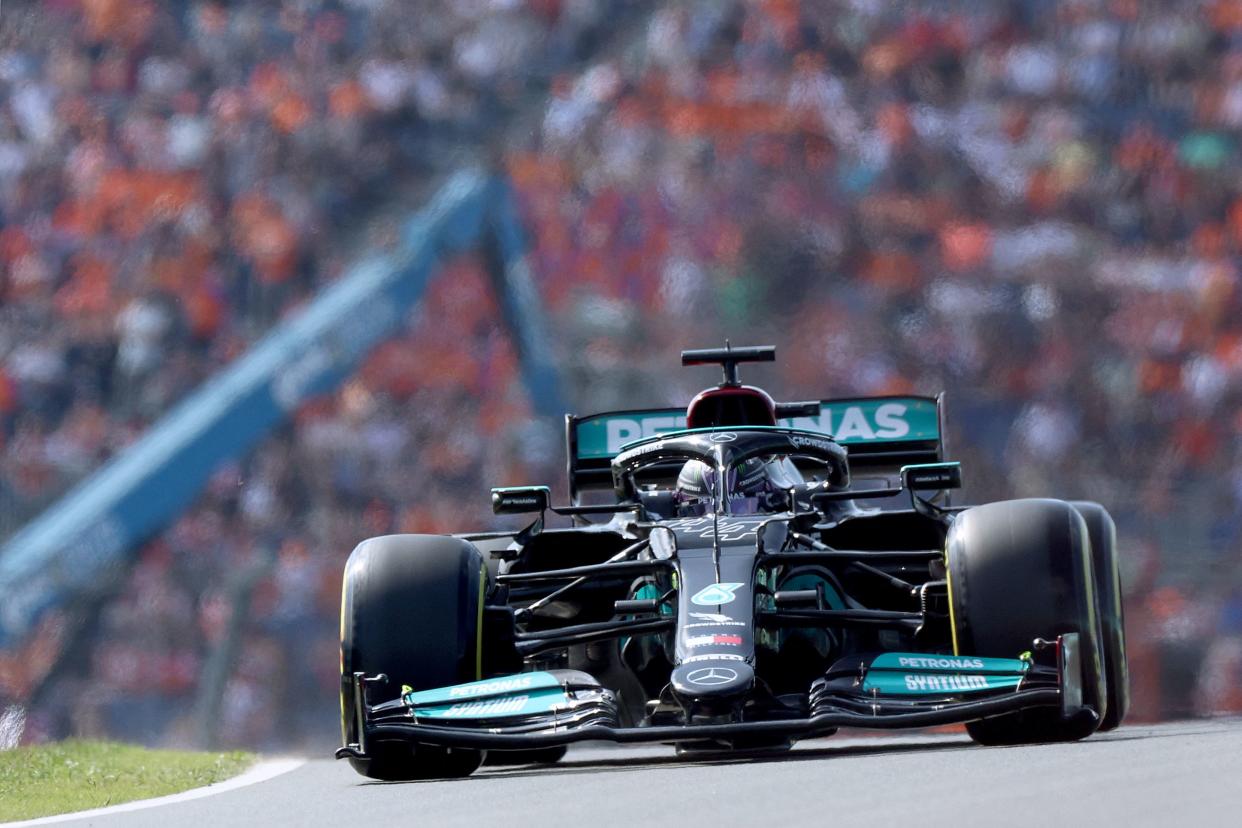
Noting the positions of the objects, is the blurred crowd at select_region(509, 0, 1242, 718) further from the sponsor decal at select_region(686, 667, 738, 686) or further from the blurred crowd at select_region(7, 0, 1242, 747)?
the sponsor decal at select_region(686, 667, 738, 686)

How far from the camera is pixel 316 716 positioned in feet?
41.9

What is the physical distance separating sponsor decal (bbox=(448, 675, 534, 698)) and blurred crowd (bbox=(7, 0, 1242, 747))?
5906 mm

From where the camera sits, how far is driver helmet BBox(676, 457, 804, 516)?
23.6ft

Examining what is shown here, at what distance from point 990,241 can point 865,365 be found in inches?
58.0

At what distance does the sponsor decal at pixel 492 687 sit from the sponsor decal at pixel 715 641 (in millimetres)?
540

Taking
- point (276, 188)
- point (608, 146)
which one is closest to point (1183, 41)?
point (608, 146)

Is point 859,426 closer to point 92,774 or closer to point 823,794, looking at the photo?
point 92,774

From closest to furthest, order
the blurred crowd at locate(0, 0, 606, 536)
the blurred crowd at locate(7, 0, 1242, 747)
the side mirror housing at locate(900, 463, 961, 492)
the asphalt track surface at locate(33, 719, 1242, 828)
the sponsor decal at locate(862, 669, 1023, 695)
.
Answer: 1. the asphalt track surface at locate(33, 719, 1242, 828)
2. the sponsor decal at locate(862, 669, 1023, 695)
3. the side mirror housing at locate(900, 463, 961, 492)
4. the blurred crowd at locate(7, 0, 1242, 747)
5. the blurred crowd at locate(0, 0, 606, 536)

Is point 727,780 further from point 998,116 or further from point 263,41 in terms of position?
point 263,41

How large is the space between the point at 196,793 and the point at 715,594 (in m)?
1.81

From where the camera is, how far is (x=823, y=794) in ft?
14.8

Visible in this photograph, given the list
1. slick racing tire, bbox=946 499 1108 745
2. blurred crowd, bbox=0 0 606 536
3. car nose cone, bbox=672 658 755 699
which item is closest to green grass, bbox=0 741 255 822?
car nose cone, bbox=672 658 755 699

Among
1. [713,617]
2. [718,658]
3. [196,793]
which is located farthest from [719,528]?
[196,793]

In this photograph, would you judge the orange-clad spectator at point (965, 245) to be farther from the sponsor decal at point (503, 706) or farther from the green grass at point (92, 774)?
the sponsor decal at point (503, 706)
